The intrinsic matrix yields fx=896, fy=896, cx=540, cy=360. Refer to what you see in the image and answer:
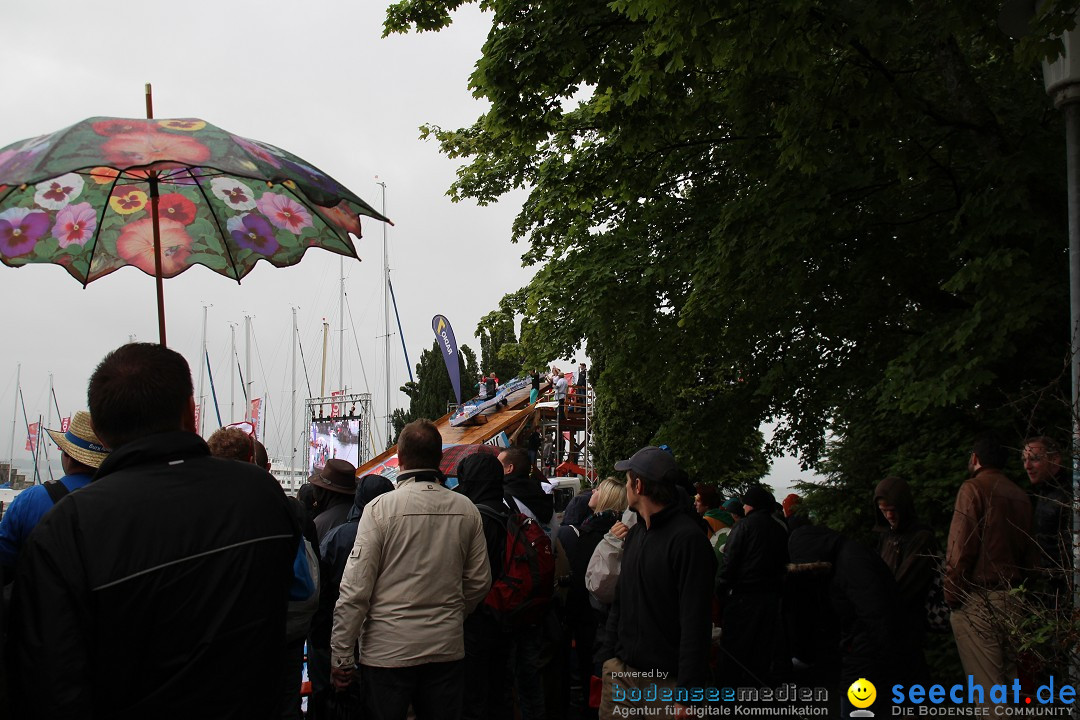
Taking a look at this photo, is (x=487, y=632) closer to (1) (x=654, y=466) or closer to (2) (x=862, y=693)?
(1) (x=654, y=466)

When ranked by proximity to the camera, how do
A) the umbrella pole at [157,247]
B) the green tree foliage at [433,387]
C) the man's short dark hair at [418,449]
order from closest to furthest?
the umbrella pole at [157,247] → the man's short dark hair at [418,449] → the green tree foliage at [433,387]

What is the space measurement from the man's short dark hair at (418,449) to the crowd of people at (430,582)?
1cm

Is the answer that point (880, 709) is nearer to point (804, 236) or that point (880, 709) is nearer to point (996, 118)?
point (804, 236)

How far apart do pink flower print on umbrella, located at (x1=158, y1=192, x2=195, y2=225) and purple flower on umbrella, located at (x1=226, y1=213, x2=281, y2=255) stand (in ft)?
0.70

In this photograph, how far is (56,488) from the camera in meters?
3.08

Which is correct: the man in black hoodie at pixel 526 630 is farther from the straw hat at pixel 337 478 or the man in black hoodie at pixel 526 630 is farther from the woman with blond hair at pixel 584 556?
the straw hat at pixel 337 478

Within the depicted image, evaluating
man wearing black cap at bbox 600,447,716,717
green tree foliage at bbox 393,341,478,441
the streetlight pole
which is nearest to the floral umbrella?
man wearing black cap at bbox 600,447,716,717

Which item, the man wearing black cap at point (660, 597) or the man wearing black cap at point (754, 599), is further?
the man wearing black cap at point (754, 599)

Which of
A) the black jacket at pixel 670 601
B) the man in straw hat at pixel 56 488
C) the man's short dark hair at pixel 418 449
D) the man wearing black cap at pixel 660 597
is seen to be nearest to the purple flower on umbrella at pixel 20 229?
the man in straw hat at pixel 56 488

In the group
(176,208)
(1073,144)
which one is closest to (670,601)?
(1073,144)

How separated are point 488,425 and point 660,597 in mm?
30277

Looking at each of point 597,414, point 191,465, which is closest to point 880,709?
point 191,465

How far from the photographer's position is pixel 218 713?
94.0 inches

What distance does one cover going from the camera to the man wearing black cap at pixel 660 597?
14.0ft
